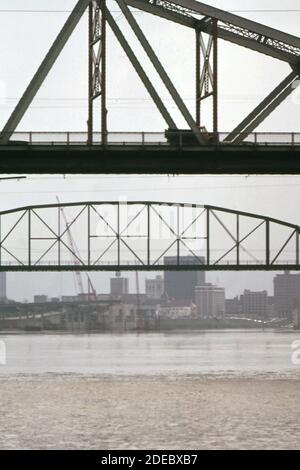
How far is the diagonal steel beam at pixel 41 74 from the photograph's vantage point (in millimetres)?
60219

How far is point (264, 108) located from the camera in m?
60.4

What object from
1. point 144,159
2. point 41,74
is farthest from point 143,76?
point 144,159

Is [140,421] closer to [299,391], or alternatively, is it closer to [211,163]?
[299,391]

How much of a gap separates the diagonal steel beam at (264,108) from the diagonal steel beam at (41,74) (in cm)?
1068

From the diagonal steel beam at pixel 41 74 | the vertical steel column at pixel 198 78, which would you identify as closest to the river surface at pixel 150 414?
the diagonal steel beam at pixel 41 74

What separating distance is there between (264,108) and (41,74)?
487 inches

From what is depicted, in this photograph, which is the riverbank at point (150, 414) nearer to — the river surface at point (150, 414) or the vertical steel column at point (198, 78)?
the river surface at point (150, 414)

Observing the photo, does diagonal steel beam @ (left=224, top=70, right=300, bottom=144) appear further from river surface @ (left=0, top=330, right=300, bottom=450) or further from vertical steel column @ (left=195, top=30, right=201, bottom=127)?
river surface @ (left=0, top=330, right=300, bottom=450)

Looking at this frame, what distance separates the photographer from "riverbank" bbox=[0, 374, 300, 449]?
38875 millimetres

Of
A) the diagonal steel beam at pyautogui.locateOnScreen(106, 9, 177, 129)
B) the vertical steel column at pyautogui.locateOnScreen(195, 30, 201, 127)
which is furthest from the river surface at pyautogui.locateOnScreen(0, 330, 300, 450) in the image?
the vertical steel column at pyautogui.locateOnScreen(195, 30, 201, 127)
